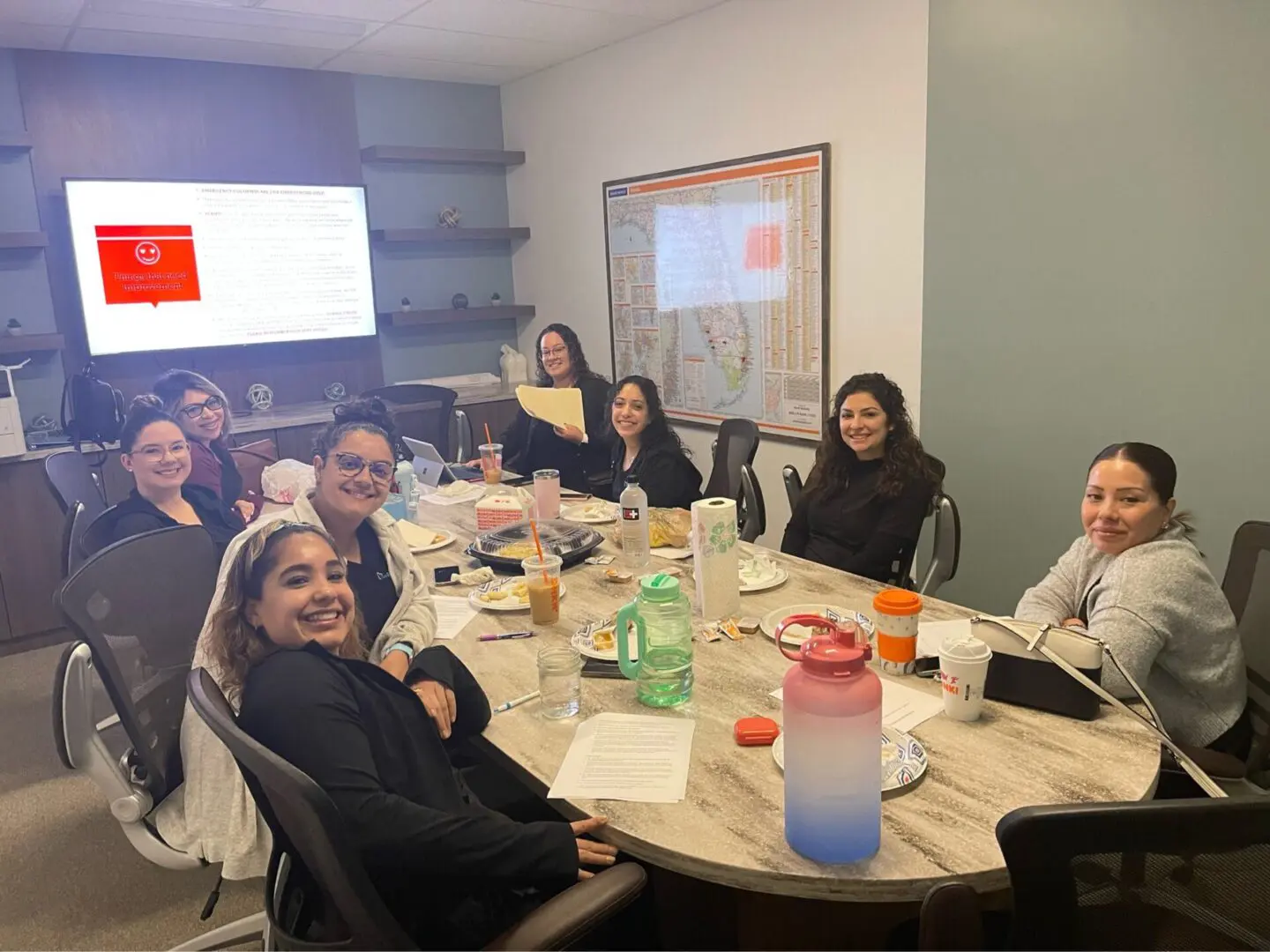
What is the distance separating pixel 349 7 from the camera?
3680mm

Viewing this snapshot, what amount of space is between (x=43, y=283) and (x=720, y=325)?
10.5 ft

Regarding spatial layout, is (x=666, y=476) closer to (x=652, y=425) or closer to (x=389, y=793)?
(x=652, y=425)

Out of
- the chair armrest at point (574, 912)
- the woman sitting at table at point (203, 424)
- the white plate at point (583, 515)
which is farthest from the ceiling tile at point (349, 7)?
the chair armrest at point (574, 912)

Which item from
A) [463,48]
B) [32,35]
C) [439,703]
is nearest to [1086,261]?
[439,703]

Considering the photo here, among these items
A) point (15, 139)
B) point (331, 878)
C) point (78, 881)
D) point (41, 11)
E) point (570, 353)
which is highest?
point (41, 11)

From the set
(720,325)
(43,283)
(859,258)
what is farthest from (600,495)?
(43,283)

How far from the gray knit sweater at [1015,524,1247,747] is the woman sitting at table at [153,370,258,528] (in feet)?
8.42

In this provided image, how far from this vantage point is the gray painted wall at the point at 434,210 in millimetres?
5070

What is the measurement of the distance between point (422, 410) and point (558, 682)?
3308 mm

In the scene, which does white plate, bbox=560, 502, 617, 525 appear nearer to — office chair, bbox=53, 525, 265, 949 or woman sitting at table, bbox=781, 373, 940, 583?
woman sitting at table, bbox=781, 373, 940, 583

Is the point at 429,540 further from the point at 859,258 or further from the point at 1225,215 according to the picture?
the point at 1225,215

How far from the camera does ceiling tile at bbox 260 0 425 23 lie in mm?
3600

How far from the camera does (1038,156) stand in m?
2.92

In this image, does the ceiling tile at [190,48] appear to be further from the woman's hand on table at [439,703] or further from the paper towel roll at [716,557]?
the woman's hand on table at [439,703]
